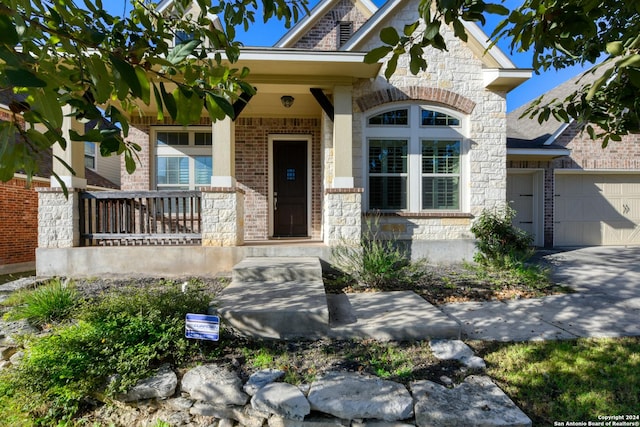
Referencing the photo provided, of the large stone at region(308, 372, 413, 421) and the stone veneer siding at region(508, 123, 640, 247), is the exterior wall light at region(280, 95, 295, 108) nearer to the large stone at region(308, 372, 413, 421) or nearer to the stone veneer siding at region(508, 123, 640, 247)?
the large stone at region(308, 372, 413, 421)

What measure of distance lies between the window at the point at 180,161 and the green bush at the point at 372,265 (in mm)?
4052

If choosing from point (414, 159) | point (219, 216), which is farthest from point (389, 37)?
point (414, 159)

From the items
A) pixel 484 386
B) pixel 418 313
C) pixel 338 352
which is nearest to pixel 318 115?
pixel 418 313

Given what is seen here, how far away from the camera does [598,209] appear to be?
28.8 ft

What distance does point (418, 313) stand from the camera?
345 centimetres

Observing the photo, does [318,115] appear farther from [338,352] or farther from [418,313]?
[338,352]

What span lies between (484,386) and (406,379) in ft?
1.79

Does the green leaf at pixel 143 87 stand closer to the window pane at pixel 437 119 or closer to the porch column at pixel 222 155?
the porch column at pixel 222 155

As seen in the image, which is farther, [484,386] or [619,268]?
[619,268]

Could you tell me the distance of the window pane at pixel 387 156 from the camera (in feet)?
21.2

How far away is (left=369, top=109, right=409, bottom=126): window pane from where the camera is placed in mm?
6488

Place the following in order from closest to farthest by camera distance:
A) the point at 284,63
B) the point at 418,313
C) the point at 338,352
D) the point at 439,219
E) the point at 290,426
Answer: the point at 290,426, the point at 338,352, the point at 418,313, the point at 284,63, the point at 439,219

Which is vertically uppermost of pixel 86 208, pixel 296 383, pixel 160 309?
pixel 86 208

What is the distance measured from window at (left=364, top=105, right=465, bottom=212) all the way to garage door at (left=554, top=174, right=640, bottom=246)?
438 centimetres
